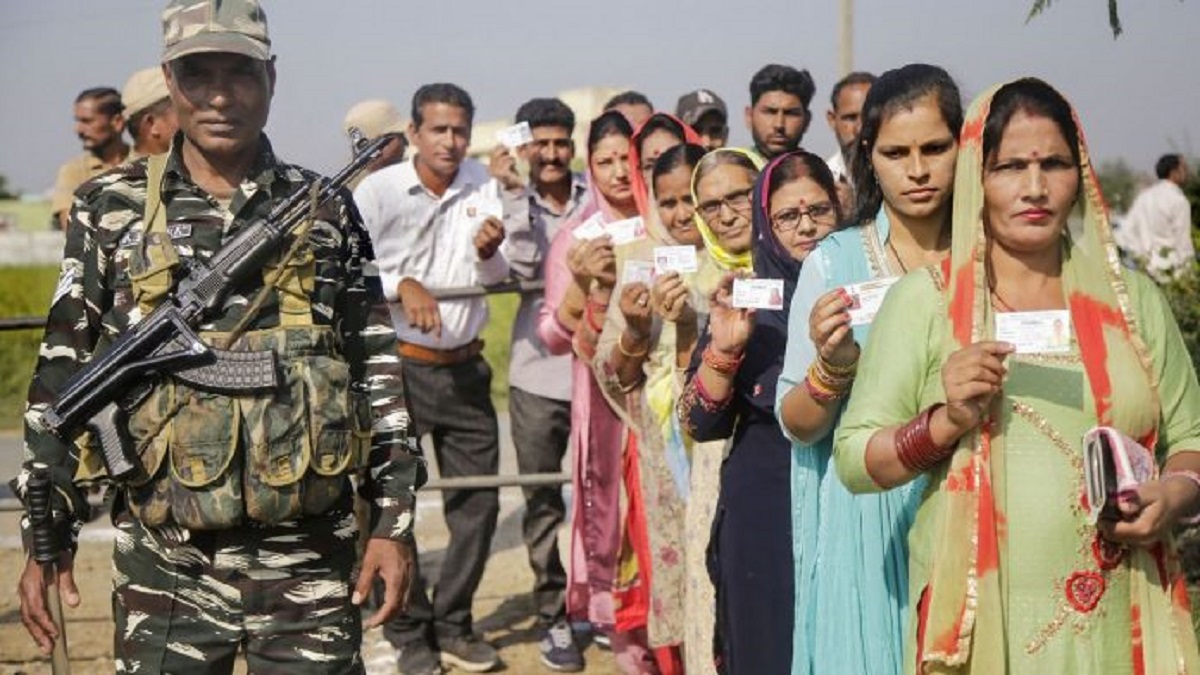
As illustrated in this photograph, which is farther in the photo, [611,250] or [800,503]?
[611,250]

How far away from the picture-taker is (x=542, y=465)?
7.63m

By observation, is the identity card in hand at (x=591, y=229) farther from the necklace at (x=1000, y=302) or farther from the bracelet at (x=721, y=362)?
the necklace at (x=1000, y=302)

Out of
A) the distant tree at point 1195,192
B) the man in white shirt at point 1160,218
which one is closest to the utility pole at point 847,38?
the man in white shirt at point 1160,218

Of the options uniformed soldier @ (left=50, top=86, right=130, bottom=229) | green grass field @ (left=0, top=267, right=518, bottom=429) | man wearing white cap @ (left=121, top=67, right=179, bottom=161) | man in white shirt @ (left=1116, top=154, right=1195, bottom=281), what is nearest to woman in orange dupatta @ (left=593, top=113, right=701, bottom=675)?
man wearing white cap @ (left=121, top=67, right=179, bottom=161)

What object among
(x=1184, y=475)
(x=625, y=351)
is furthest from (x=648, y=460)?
(x=1184, y=475)

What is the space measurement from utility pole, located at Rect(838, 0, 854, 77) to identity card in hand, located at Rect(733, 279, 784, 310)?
46.9ft

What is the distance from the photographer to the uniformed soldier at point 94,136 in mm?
9078

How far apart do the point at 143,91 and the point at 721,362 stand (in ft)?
11.2

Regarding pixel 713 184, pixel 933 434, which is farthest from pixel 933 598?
pixel 713 184

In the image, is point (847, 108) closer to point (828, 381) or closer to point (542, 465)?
point (542, 465)

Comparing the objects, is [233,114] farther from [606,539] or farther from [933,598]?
[606,539]

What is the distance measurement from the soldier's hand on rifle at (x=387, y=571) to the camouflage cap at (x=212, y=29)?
3.76 ft

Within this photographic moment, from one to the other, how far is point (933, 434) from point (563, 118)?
513 centimetres

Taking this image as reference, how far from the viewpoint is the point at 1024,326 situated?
10.2 feet
